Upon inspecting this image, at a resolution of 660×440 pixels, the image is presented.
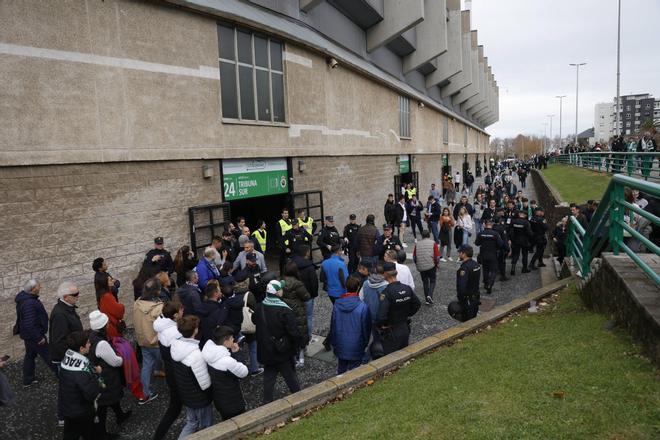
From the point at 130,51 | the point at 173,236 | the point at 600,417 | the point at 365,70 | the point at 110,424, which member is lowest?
the point at 110,424

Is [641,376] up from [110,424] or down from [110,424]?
up

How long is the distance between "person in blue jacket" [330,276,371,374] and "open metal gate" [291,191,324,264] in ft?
27.5

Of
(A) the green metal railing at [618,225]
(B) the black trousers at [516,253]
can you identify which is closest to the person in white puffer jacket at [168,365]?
(A) the green metal railing at [618,225]

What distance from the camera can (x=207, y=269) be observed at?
26.6 feet

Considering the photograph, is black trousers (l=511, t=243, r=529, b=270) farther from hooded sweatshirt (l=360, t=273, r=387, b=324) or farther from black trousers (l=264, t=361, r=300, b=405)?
black trousers (l=264, t=361, r=300, b=405)

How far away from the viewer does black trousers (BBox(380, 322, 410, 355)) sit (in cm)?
586

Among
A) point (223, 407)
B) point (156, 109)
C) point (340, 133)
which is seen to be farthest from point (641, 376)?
point (340, 133)

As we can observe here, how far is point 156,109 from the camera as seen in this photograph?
9367mm

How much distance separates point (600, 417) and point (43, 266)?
8373 millimetres

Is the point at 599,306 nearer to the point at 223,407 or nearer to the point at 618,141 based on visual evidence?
the point at 223,407

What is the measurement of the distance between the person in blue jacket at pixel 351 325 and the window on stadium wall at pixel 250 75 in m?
7.26

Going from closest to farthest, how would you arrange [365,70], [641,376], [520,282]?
[641,376]
[520,282]
[365,70]

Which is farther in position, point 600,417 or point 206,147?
point 206,147

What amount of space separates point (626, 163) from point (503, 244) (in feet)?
37.6
